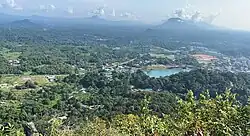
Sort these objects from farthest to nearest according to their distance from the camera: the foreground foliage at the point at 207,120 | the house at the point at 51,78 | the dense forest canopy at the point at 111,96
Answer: the house at the point at 51,78 < the dense forest canopy at the point at 111,96 < the foreground foliage at the point at 207,120

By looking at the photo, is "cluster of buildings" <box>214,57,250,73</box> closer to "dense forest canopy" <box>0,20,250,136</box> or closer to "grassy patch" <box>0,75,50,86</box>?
"dense forest canopy" <box>0,20,250,136</box>

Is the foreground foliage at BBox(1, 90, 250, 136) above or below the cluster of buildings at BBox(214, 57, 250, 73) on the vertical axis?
above

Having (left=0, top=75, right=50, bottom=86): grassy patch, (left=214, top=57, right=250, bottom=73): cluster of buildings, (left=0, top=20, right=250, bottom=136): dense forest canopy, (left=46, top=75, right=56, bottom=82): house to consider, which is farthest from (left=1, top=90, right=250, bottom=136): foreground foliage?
(left=214, top=57, right=250, bottom=73): cluster of buildings

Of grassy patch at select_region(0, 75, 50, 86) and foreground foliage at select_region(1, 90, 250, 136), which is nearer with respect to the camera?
foreground foliage at select_region(1, 90, 250, 136)

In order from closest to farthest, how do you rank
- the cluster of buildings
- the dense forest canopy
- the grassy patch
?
the dense forest canopy, the grassy patch, the cluster of buildings

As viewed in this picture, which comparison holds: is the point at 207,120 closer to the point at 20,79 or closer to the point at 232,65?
the point at 20,79

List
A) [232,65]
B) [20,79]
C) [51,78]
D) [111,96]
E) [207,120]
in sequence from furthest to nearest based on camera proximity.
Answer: [232,65]
[51,78]
[20,79]
[111,96]
[207,120]

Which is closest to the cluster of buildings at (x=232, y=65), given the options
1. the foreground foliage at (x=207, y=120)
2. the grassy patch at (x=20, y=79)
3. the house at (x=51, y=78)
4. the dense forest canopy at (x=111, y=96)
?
the dense forest canopy at (x=111, y=96)

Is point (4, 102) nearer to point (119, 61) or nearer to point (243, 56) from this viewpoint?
point (119, 61)

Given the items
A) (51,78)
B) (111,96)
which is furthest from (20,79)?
(111,96)

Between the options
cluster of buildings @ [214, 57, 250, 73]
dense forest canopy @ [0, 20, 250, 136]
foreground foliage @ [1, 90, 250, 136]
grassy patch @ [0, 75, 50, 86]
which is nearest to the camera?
foreground foliage @ [1, 90, 250, 136]

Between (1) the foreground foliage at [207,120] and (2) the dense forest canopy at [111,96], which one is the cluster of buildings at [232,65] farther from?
(1) the foreground foliage at [207,120]

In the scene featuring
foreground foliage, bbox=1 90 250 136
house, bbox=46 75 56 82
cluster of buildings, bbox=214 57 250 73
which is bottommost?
cluster of buildings, bbox=214 57 250 73
